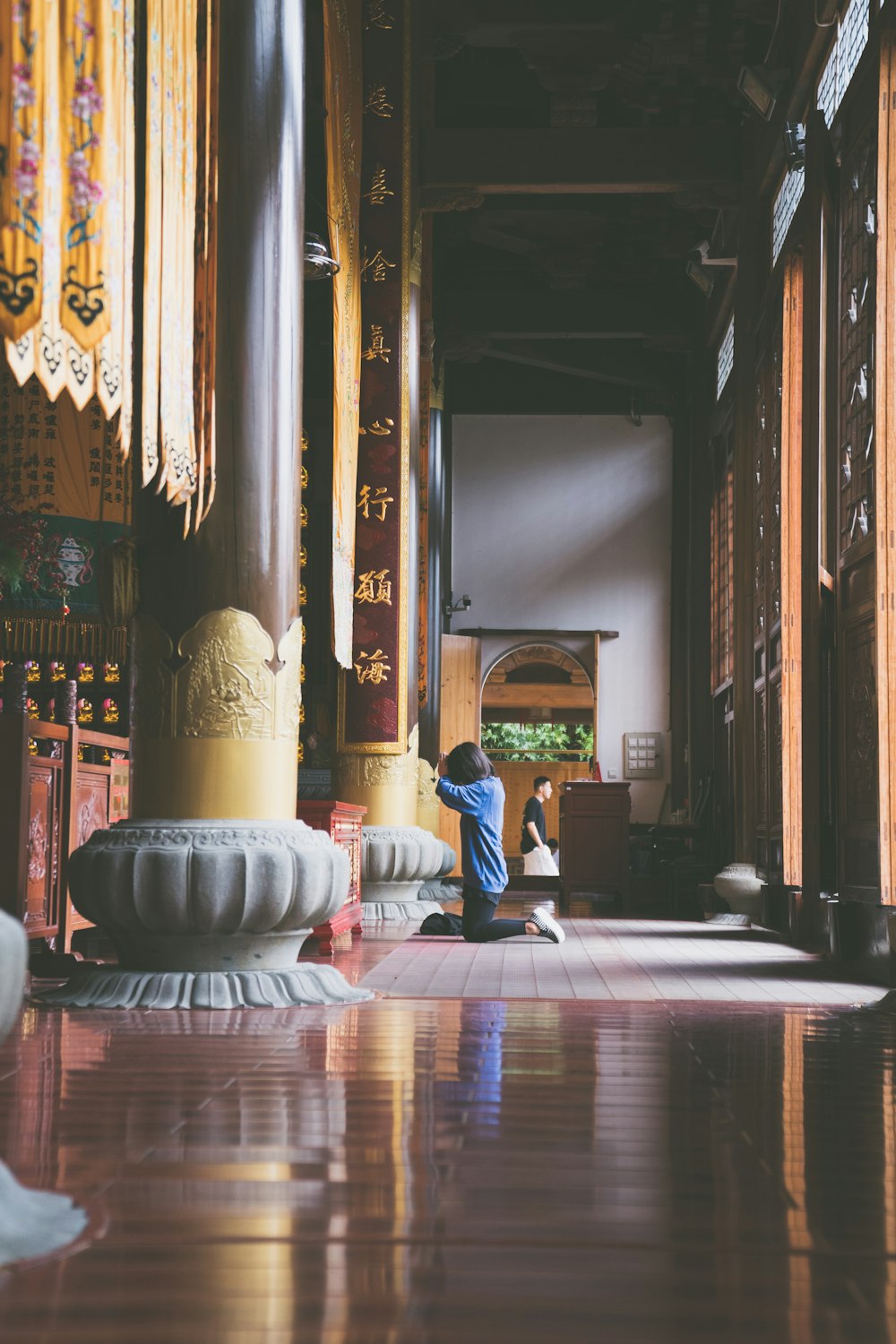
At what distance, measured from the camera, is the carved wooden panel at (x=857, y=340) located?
6.13 metres

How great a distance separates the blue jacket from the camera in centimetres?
742

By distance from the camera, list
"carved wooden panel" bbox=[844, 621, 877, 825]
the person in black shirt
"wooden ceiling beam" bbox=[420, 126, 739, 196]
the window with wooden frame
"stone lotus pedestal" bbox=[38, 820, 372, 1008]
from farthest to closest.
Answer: the window with wooden frame
the person in black shirt
"wooden ceiling beam" bbox=[420, 126, 739, 196]
"carved wooden panel" bbox=[844, 621, 877, 825]
"stone lotus pedestal" bbox=[38, 820, 372, 1008]

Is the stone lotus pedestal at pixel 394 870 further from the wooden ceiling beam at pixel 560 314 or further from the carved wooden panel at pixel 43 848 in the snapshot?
the wooden ceiling beam at pixel 560 314

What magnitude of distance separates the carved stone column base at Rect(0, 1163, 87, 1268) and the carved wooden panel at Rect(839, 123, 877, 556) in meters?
4.96

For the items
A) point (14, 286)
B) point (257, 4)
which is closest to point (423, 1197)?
point (14, 286)

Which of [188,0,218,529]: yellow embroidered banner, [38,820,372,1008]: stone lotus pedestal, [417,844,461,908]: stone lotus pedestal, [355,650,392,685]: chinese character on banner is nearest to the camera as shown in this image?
[188,0,218,529]: yellow embroidered banner

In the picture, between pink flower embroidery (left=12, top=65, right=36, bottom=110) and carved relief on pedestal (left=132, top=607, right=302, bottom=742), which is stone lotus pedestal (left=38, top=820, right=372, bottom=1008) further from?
pink flower embroidery (left=12, top=65, right=36, bottom=110)

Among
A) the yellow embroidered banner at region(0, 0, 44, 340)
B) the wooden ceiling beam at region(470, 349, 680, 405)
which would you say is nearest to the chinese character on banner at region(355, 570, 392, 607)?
the wooden ceiling beam at region(470, 349, 680, 405)

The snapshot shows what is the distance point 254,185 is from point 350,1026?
8.06 feet

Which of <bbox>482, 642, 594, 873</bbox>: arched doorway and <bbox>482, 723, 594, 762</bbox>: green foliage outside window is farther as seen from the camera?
<bbox>482, 723, 594, 762</bbox>: green foliage outside window

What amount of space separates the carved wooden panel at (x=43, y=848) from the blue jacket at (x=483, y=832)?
8.57 feet

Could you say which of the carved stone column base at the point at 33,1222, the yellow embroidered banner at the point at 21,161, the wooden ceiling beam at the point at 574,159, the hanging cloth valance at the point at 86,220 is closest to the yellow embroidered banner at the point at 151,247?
the hanging cloth valance at the point at 86,220

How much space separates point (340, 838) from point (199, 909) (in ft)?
10.8

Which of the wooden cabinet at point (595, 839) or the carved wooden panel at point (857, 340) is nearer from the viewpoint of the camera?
the carved wooden panel at point (857, 340)
